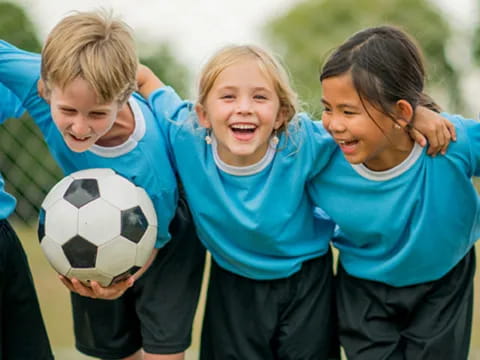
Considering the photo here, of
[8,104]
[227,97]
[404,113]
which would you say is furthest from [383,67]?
[8,104]

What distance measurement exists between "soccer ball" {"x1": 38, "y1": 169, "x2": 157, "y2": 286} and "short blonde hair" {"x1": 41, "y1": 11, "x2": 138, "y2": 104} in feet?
0.96

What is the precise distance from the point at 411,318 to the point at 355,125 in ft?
2.42

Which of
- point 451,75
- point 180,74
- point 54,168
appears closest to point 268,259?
point 54,168

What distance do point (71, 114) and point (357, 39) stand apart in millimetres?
958

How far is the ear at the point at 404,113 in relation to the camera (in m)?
2.36

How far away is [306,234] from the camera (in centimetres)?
260

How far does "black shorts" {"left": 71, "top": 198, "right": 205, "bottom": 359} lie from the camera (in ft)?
8.98

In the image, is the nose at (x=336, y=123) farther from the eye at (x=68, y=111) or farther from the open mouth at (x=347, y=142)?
the eye at (x=68, y=111)

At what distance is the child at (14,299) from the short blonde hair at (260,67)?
694 mm

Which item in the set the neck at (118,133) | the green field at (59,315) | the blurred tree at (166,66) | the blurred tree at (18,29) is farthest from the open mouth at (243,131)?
the blurred tree at (166,66)

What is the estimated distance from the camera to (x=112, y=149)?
247 centimetres

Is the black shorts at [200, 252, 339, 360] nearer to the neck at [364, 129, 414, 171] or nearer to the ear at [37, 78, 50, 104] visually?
the neck at [364, 129, 414, 171]

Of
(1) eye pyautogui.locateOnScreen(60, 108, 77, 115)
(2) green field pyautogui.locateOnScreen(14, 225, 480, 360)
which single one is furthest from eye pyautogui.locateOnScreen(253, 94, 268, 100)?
(2) green field pyautogui.locateOnScreen(14, 225, 480, 360)

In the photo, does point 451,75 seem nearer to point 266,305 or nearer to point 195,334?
point 195,334
